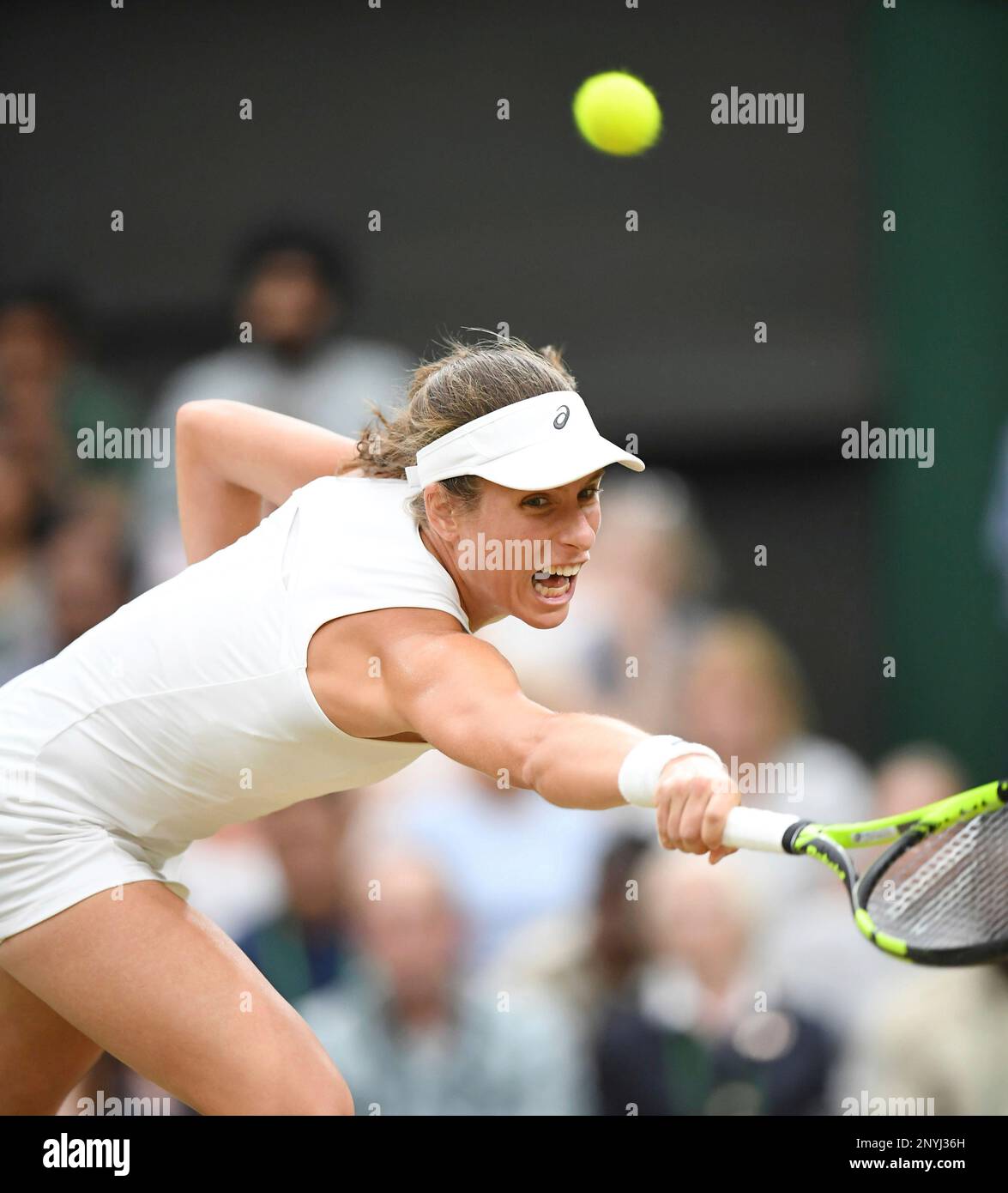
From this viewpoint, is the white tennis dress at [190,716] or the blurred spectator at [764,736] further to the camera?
the blurred spectator at [764,736]

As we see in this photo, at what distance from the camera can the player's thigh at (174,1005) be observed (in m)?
2.10

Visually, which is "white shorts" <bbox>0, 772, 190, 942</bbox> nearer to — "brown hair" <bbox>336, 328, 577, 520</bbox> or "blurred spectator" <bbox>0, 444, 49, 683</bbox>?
"brown hair" <bbox>336, 328, 577, 520</bbox>

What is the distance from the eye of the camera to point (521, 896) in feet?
12.9

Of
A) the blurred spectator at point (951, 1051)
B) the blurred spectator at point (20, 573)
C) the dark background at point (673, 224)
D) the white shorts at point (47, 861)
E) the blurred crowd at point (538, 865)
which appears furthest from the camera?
the dark background at point (673, 224)

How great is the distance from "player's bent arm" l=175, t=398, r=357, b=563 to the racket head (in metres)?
1.04

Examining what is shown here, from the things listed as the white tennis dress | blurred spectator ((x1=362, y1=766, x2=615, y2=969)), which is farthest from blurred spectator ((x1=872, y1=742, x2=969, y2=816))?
the white tennis dress

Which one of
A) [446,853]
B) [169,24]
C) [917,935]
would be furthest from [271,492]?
[169,24]

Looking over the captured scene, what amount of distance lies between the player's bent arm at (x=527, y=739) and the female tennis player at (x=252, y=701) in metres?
0.01

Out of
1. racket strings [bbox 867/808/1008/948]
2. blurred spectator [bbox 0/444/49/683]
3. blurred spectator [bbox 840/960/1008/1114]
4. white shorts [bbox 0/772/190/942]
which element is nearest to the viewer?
racket strings [bbox 867/808/1008/948]

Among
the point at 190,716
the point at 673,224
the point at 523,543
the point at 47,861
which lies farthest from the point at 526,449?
the point at 673,224

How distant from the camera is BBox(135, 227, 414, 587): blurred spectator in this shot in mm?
4277

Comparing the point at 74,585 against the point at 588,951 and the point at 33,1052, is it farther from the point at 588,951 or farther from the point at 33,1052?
the point at 33,1052

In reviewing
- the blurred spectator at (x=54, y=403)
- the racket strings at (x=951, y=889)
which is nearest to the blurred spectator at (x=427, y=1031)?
the blurred spectator at (x=54, y=403)

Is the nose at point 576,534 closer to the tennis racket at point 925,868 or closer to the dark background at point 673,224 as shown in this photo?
the tennis racket at point 925,868
